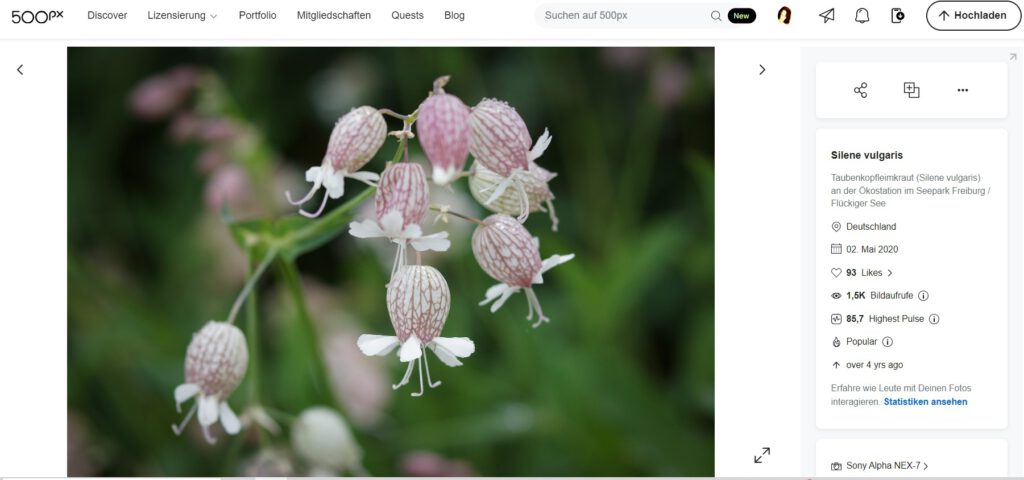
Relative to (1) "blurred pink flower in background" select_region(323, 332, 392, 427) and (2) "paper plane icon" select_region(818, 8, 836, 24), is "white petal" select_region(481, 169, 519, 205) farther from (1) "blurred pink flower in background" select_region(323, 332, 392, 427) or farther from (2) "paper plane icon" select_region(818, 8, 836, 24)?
→ (1) "blurred pink flower in background" select_region(323, 332, 392, 427)

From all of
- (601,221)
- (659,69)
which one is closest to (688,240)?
(601,221)

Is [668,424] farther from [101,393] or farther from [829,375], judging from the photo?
[101,393]

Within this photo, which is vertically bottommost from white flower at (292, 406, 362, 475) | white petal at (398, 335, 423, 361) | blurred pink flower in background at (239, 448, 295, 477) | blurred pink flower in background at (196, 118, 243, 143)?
blurred pink flower in background at (239, 448, 295, 477)

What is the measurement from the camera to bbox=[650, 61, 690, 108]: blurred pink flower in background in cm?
202

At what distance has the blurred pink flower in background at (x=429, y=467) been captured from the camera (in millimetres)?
1493

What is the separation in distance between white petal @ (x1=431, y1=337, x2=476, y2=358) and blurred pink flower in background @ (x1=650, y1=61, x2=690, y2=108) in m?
1.20

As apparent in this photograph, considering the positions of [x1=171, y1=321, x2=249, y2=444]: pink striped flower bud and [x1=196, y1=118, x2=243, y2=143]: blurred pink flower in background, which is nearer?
[x1=171, y1=321, x2=249, y2=444]: pink striped flower bud

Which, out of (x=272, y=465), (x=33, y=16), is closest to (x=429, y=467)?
(x=272, y=465)

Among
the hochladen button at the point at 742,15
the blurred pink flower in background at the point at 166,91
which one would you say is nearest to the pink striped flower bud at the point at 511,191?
the hochladen button at the point at 742,15

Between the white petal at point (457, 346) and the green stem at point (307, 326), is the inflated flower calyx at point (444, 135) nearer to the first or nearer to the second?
the white petal at point (457, 346)

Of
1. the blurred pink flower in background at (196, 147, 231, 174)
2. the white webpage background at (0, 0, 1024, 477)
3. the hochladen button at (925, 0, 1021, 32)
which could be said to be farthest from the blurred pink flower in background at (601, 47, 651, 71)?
the blurred pink flower in background at (196, 147, 231, 174)

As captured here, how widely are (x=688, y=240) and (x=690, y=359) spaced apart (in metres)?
0.29

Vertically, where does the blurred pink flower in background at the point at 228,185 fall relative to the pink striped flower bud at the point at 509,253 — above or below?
above

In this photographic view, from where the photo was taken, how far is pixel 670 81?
2043mm
